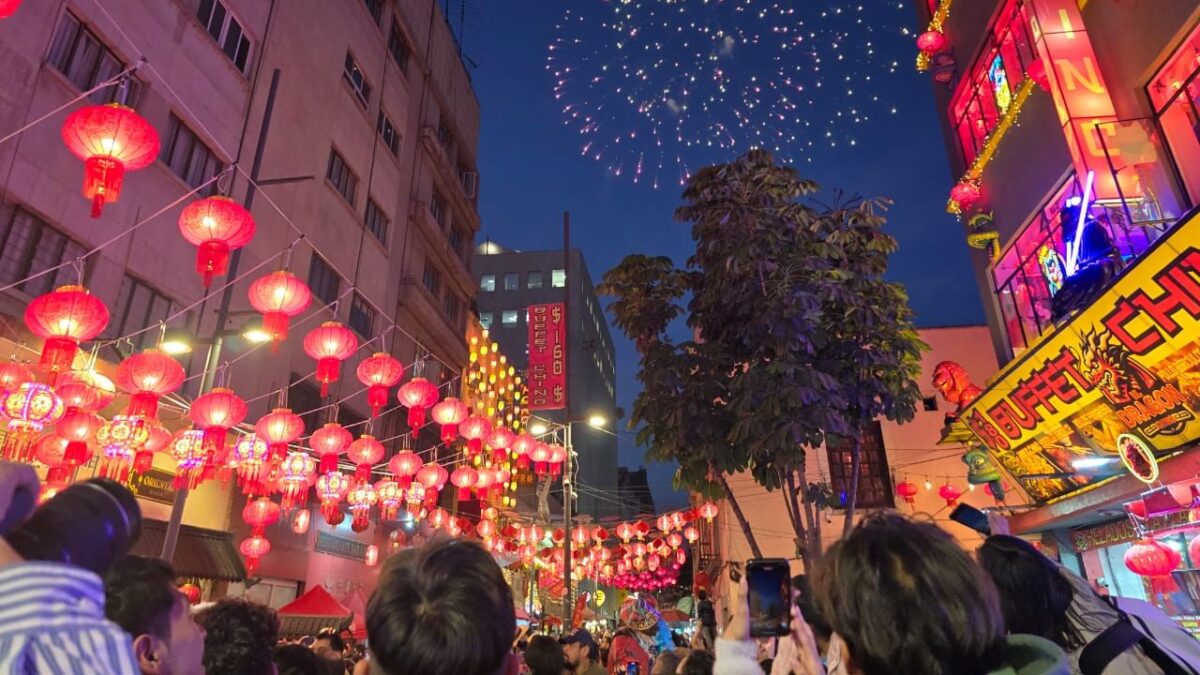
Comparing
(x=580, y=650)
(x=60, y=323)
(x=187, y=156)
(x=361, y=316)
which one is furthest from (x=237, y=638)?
(x=361, y=316)

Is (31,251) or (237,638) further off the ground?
(31,251)

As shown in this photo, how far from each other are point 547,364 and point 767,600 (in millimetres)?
22709

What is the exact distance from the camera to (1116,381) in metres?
9.62

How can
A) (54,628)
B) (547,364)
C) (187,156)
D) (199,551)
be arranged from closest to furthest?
(54,628) < (199,551) < (187,156) < (547,364)

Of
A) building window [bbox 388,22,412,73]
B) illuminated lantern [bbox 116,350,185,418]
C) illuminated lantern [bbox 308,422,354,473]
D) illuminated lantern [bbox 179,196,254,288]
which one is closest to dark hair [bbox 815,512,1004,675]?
illuminated lantern [bbox 179,196,254,288]

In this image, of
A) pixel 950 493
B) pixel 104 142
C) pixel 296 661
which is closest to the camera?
pixel 296 661

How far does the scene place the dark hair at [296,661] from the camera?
11.1ft

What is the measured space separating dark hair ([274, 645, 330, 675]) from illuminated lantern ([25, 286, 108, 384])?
587cm

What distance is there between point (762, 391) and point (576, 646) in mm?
4237

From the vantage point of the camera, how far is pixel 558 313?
26.0 meters

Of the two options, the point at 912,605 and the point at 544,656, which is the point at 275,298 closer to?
the point at 544,656

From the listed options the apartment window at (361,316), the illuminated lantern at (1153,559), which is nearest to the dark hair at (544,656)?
the illuminated lantern at (1153,559)

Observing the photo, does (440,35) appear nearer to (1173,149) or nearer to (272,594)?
(272,594)

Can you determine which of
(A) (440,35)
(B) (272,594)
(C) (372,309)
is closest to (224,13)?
(C) (372,309)
